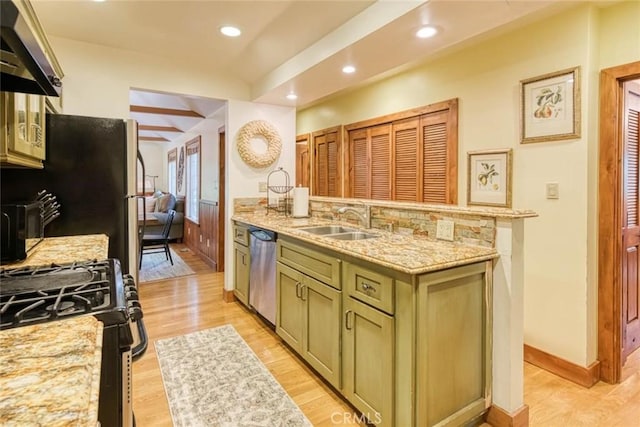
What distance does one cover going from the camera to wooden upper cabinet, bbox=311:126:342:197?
4.74m

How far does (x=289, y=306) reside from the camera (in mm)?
2492

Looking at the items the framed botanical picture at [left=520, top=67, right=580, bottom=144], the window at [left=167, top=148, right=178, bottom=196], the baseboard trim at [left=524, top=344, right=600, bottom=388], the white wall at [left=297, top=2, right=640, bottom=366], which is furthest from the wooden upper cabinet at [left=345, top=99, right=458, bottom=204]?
the window at [left=167, top=148, right=178, bottom=196]

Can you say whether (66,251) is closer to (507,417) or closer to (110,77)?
(110,77)

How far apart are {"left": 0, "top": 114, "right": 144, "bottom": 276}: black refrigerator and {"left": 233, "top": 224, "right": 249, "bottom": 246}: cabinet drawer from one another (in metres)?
0.96

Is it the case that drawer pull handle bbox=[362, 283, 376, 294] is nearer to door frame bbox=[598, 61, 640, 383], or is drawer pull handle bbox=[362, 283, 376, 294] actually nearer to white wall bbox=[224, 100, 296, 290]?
door frame bbox=[598, 61, 640, 383]

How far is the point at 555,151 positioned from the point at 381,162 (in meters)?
1.94

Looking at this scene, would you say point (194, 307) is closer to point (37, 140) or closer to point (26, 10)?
point (37, 140)

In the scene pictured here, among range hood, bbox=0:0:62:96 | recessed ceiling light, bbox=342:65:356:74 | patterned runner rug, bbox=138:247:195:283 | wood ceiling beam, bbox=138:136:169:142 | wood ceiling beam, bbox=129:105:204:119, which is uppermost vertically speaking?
wood ceiling beam, bbox=138:136:169:142

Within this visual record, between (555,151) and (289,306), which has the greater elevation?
(555,151)

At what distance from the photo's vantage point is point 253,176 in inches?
147

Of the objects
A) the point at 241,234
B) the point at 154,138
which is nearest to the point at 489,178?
the point at 241,234

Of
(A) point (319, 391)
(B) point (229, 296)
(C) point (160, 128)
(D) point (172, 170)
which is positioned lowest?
(A) point (319, 391)

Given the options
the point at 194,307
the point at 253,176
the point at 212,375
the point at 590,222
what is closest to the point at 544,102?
the point at 590,222

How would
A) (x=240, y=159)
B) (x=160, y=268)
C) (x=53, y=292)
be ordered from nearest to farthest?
(x=53, y=292) → (x=240, y=159) → (x=160, y=268)
